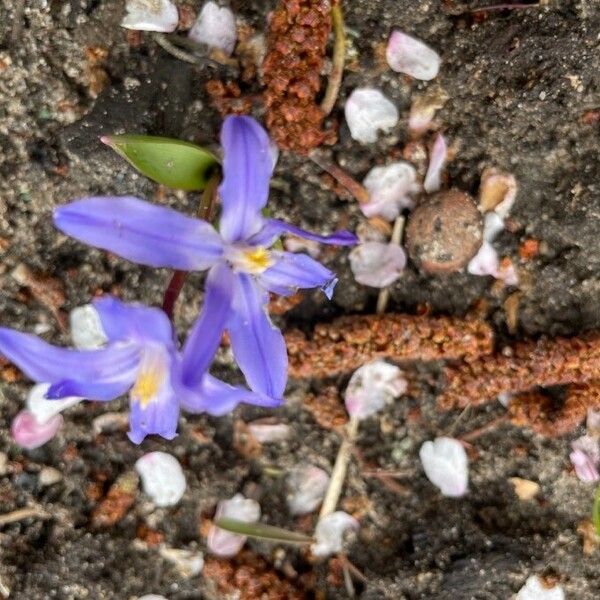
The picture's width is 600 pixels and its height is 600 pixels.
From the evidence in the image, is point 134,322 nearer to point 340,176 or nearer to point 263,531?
point 340,176

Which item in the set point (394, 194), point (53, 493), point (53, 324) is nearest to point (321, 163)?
point (394, 194)

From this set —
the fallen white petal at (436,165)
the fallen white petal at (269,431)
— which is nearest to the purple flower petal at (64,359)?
the fallen white petal at (269,431)

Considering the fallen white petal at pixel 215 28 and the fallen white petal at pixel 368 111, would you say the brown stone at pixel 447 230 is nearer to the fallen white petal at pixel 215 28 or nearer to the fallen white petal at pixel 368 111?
the fallen white petal at pixel 368 111

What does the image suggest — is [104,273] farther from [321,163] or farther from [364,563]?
[364,563]

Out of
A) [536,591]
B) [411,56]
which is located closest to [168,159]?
[411,56]

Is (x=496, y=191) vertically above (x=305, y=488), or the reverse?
(x=496, y=191)

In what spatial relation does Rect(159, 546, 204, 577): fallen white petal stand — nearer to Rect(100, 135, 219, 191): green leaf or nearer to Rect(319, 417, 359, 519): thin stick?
Rect(319, 417, 359, 519): thin stick
